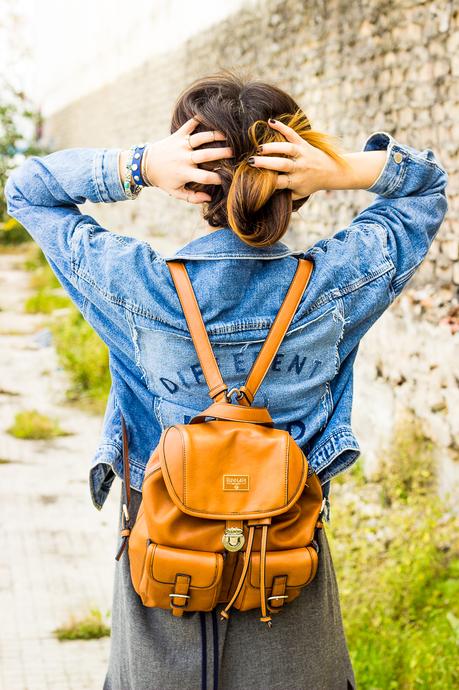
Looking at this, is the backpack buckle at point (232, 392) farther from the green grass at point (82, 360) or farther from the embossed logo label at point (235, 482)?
the green grass at point (82, 360)

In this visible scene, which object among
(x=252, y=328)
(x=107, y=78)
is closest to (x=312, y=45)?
(x=252, y=328)

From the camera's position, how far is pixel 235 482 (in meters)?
1.40

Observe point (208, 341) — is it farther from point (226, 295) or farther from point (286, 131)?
point (286, 131)

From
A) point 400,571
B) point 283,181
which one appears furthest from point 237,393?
point 400,571

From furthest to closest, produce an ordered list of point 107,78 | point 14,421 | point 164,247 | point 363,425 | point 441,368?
point 107,78
point 164,247
point 14,421
point 363,425
point 441,368

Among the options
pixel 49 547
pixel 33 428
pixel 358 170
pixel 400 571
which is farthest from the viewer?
pixel 33 428

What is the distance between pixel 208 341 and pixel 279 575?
0.39 m

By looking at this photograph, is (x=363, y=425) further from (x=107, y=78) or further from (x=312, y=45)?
(x=107, y=78)

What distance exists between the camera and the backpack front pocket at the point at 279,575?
55.5 inches

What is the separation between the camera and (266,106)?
4.82ft

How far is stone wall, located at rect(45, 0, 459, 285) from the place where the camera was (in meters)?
4.05

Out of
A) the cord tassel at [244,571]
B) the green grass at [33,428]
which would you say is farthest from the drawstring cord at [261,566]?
the green grass at [33,428]

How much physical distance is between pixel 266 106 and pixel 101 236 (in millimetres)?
347

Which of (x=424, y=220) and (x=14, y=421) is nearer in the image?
(x=424, y=220)
